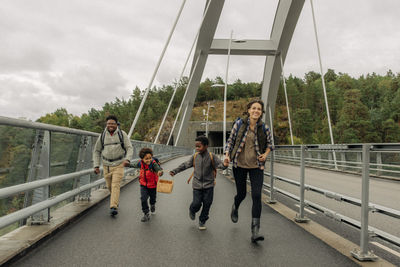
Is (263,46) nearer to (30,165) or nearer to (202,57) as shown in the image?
(202,57)

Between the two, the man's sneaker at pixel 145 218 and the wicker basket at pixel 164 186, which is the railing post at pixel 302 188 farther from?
the man's sneaker at pixel 145 218

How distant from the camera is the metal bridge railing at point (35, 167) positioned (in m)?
3.55

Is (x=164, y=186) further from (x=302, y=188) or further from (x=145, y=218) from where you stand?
(x=302, y=188)

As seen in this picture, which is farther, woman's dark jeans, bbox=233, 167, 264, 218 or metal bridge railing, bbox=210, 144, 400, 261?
woman's dark jeans, bbox=233, 167, 264, 218

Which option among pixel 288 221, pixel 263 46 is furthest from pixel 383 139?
pixel 288 221

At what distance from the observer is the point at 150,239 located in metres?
4.31

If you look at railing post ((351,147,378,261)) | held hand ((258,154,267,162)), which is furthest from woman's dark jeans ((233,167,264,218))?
railing post ((351,147,378,261))

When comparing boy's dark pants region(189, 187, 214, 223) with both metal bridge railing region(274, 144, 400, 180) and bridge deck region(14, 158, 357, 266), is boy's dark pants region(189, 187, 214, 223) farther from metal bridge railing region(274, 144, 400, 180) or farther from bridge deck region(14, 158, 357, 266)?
metal bridge railing region(274, 144, 400, 180)

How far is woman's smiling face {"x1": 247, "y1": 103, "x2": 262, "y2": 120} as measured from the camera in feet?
14.7

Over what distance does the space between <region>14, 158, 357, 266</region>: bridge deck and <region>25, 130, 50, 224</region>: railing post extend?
38cm

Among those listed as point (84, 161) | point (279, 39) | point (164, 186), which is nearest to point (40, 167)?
point (164, 186)

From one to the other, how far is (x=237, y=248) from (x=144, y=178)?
6.98 feet

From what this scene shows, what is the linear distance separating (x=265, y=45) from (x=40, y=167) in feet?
59.7

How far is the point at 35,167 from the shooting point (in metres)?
4.39
